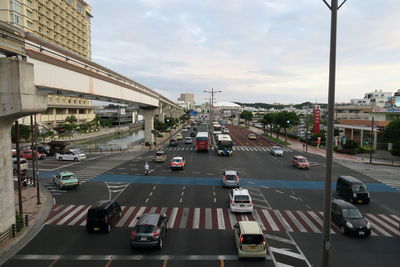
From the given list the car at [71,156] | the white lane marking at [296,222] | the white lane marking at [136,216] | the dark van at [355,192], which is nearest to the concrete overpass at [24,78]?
the white lane marking at [136,216]

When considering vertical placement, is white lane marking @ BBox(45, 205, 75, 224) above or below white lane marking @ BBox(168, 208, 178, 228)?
below

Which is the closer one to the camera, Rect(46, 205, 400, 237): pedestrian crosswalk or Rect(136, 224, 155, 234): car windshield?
Rect(136, 224, 155, 234): car windshield

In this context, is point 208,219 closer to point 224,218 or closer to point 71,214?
point 224,218

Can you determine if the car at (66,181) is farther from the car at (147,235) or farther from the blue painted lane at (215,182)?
the car at (147,235)

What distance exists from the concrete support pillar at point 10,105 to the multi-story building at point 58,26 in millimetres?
62062

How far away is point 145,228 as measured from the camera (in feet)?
50.8

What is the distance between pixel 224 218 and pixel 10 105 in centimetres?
1493

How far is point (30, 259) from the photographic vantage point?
575 inches

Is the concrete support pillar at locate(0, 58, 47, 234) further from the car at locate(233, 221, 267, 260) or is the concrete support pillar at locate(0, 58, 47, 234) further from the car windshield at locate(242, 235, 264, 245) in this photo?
the car windshield at locate(242, 235, 264, 245)

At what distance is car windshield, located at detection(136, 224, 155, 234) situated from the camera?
1541 cm

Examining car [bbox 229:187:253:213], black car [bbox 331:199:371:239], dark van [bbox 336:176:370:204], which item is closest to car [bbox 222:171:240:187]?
car [bbox 229:187:253:213]

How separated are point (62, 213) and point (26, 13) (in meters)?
81.8

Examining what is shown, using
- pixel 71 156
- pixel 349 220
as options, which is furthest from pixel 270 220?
pixel 71 156

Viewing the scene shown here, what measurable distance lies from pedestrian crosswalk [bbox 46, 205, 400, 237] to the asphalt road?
0.22 ft
